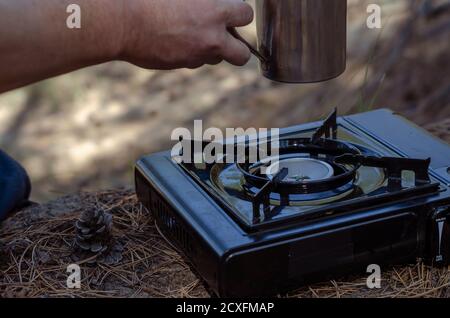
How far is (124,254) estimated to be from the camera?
5.23 feet

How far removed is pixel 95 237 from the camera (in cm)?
156

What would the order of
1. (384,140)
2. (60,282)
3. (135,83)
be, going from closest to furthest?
1. (60,282)
2. (384,140)
3. (135,83)

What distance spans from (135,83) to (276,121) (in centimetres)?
71

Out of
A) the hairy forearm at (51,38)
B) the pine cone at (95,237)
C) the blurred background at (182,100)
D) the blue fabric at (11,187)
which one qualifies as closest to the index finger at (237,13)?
the hairy forearm at (51,38)

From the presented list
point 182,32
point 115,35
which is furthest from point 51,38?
point 182,32

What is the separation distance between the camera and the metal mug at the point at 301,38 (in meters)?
1.48

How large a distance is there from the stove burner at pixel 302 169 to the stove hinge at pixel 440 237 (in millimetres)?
212

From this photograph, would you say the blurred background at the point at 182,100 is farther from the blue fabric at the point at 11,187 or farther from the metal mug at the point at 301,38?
the metal mug at the point at 301,38

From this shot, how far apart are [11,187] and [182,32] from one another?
0.65 m

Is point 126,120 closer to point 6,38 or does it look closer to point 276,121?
point 276,121

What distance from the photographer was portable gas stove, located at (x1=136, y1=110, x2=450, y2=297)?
1312 mm

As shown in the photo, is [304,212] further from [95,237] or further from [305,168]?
[95,237]

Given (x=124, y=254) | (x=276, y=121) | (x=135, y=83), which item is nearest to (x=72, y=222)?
(x=124, y=254)

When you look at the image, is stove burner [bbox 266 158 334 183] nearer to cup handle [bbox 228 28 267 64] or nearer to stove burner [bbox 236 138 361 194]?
stove burner [bbox 236 138 361 194]
